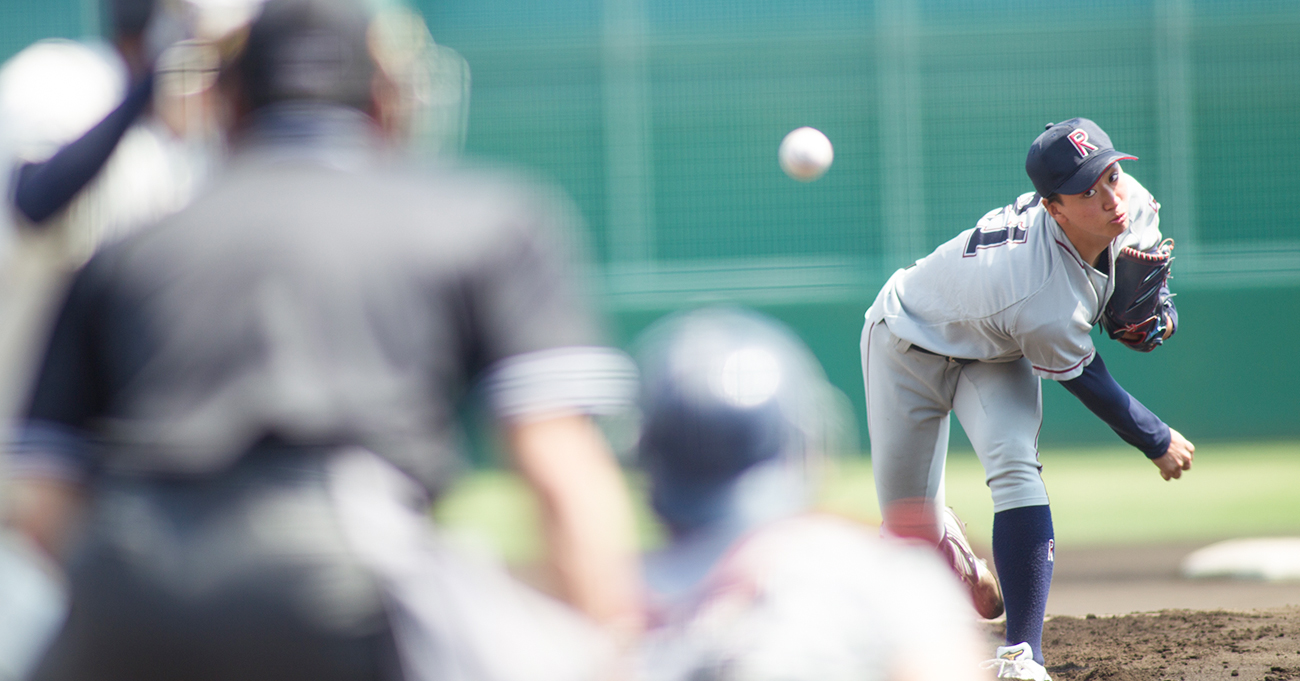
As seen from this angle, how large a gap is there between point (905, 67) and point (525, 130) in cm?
384

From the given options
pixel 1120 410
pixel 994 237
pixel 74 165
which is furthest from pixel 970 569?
pixel 74 165

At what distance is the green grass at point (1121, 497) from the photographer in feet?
26.4

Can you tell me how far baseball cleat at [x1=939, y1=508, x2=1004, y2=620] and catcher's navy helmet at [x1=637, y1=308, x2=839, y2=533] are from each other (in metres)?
3.38

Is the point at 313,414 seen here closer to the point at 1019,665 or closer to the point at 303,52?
the point at 303,52

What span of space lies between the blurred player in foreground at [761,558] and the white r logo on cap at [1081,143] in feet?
9.87

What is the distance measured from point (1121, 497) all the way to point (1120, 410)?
202 inches

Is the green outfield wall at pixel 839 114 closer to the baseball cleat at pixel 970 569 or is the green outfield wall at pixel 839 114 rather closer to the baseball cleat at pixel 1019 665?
the baseball cleat at pixel 970 569

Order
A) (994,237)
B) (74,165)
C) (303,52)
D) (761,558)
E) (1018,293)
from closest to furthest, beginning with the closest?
1. (761,558)
2. (303,52)
3. (74,165)
4. (1018,293)
5. (994,237)

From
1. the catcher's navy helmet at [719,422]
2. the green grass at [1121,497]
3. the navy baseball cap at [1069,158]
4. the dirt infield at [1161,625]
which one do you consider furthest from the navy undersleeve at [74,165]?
the green grass at [1121,497]

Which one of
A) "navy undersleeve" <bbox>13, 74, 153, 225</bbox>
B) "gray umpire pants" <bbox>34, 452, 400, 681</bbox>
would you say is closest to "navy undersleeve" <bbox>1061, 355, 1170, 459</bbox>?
"navy undersleeve" <bbox>13, 74, 153, 225</bbox>

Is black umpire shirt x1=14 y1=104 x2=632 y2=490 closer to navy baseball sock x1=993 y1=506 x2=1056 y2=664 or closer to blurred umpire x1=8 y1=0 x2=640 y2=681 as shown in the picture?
blurred umpire x1=8 y1=0 x2=640 y2=681

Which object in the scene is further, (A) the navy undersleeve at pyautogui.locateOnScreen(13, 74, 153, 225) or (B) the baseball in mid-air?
(B) the baseball in mid-air

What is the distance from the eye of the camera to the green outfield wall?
12367mm

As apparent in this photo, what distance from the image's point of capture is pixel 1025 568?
4.43 m
